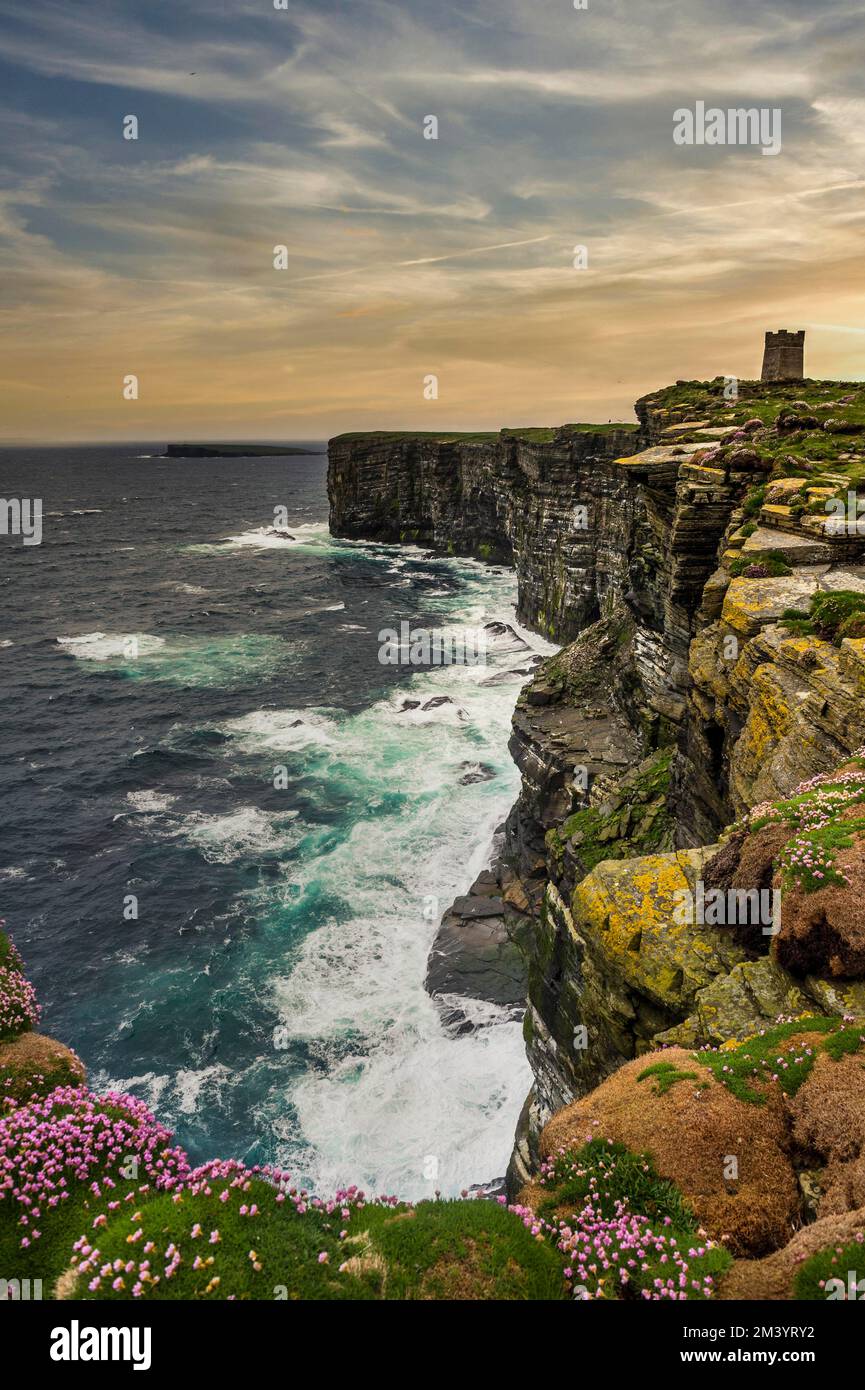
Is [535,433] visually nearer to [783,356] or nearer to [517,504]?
[517,504]

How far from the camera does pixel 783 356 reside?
5503 centimetres

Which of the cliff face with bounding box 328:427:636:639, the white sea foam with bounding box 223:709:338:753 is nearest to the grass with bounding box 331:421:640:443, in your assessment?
the cliff face with bounding box 328:427:636:639

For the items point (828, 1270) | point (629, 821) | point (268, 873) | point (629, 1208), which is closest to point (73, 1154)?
point (629, 1208)

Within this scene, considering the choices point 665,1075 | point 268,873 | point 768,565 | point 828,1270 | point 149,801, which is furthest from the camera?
point 149,801

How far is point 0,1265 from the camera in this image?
9.62 m

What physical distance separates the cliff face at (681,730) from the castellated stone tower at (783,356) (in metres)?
3.03

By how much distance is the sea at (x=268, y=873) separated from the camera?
1129 inches

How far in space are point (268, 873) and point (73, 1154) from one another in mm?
32489

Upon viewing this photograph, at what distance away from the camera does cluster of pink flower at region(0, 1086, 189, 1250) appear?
1057 cm

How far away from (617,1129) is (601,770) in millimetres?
25162

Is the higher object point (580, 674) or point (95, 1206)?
point (580, 674)

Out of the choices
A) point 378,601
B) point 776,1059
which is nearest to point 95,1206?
point 776,1059

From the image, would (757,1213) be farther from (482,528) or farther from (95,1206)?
(482,528)

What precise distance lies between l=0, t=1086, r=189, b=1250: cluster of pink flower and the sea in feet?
53.8
